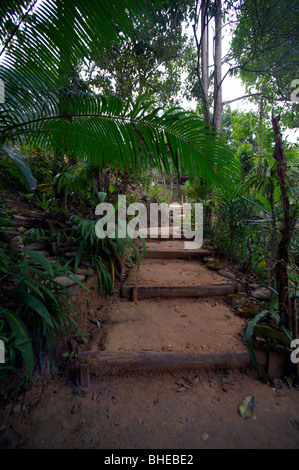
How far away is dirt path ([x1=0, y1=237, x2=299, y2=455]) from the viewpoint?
1040 millimetres

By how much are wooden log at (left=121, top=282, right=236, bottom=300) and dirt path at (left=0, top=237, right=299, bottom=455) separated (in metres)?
0.49

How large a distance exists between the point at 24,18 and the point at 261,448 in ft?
7.28

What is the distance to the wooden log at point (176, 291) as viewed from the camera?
2242 mm

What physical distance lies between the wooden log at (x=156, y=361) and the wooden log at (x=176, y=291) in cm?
82

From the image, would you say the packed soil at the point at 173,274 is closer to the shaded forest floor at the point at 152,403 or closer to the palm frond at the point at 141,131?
the shaded forest floor at the point at 152,403

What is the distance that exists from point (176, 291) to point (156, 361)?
91 cm

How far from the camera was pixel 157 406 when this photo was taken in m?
1.22

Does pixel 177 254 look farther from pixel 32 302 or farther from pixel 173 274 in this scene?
pixel 32 302

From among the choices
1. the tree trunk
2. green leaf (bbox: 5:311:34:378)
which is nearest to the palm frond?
the tree trunk

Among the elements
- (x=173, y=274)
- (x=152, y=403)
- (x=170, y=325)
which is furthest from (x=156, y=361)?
(x=173, y=274)

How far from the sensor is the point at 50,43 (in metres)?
0.87

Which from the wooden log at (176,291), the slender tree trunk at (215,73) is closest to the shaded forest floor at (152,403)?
the wooden log at (176,291)

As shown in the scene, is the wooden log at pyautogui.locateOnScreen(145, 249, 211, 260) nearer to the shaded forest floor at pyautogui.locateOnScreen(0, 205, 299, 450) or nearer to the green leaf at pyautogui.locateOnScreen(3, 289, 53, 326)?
the shaded forest floor at pyautogui.locateOnScreen(0, 205, 299, 450)

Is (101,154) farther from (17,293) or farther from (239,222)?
(239,222)
